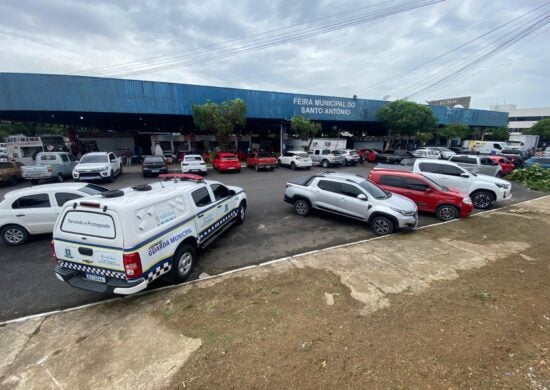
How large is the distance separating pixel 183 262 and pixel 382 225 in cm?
575

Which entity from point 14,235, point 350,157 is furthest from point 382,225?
point 350,157

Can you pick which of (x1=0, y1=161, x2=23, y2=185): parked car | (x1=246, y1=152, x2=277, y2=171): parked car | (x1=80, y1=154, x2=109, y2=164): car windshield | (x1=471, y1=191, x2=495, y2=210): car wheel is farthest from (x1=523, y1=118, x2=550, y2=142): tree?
(x1=0, y1=161, x2=23, y2=185): parked car

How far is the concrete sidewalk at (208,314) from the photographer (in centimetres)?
292

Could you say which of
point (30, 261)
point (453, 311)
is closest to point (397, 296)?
point (453, 311)

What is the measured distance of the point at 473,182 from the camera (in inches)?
403

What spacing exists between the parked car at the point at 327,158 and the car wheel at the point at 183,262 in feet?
66.1

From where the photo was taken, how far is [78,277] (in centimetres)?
411

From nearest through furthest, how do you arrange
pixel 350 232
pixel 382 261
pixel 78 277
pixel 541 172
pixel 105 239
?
pixel 105 239 < pixel 78 277 < pixel 382 261 < pixel 350 232 < pixel 541 172

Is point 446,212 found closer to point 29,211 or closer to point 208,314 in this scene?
point 208,314

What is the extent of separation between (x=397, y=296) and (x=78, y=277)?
5672mm

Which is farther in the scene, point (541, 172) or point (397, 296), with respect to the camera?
point (541, 172)

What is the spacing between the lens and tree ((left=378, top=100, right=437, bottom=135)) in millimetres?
29562

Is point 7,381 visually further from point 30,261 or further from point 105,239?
point 30,261

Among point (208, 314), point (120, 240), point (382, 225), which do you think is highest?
point (120, 240)
